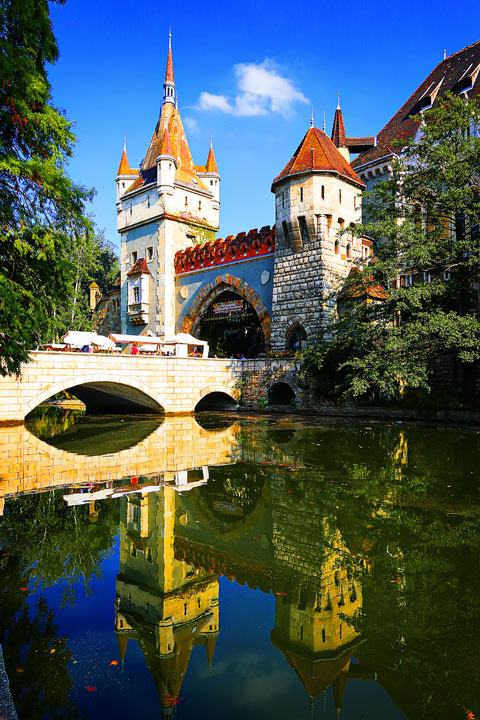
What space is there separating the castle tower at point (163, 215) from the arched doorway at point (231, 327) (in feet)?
7.87

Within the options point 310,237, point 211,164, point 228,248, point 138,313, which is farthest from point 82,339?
point 211,164

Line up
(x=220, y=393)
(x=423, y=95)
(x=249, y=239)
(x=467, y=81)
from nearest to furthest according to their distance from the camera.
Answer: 1. (x=220, y=393)
2. (x=467, y=81)
3. (x=249, y=239)
4. (x=423, y=95)

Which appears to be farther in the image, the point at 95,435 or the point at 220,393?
the point at 220,393

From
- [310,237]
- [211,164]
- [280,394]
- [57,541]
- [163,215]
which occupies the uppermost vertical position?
[211,164]

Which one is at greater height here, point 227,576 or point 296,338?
point 296,338

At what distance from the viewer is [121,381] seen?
A: 63.2ft

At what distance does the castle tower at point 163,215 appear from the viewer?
1236 inches

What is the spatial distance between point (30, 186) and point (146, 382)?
1113 cm

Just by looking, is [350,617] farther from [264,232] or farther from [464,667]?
[264,232]

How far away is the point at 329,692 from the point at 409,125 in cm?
3222

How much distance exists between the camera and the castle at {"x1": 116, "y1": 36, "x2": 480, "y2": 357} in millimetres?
23438

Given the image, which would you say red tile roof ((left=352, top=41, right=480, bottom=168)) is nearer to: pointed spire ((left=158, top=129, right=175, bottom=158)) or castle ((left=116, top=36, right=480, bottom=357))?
castle ((left=116, top=36, right=480, bottom=357))

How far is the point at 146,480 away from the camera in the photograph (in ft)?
26.9

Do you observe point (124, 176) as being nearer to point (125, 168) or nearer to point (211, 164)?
point (125, 168)
